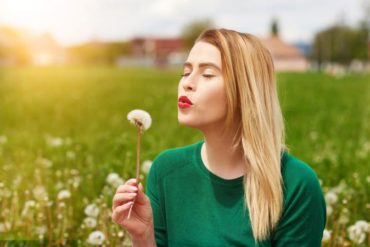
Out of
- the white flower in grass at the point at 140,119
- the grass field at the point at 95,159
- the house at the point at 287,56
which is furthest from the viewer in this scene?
the house at the point at 287,56

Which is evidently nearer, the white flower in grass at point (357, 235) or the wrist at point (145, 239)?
the wrist at point (145, 239)

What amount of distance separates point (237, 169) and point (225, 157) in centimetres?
6

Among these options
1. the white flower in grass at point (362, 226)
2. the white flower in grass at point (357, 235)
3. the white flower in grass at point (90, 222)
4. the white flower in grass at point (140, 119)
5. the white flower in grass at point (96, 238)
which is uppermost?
the white flower in grass at point (140, 119)

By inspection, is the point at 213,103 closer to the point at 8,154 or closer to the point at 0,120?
the point at 8,154

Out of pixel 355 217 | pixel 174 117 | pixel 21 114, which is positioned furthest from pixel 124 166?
pixel 21 114

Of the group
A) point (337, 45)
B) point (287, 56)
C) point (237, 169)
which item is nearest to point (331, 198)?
point (237, 169)

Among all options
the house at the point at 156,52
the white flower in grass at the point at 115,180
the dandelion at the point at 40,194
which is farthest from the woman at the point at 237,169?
the house at the point at 156,52

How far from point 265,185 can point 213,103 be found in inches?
12.4

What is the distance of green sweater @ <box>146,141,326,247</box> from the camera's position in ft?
6.93

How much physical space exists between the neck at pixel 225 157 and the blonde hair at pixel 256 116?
66 millimetres

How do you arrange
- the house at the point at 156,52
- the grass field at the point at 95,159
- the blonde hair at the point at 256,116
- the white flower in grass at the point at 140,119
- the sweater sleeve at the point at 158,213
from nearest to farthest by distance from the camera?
the white flower in grass at the point at 140,119 < the blonde hair at the point at 256,116 < the sweater sleeve at the point at 158,213 < the grass field at the point at 95,159 < the house at the point at 156,52

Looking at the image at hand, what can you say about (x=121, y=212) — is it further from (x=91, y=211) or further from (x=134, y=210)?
(x=91, y=211)

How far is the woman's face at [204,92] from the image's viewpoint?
2074 mm

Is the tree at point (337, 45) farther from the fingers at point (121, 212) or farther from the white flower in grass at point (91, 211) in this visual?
the fingers at point (121, 212)
